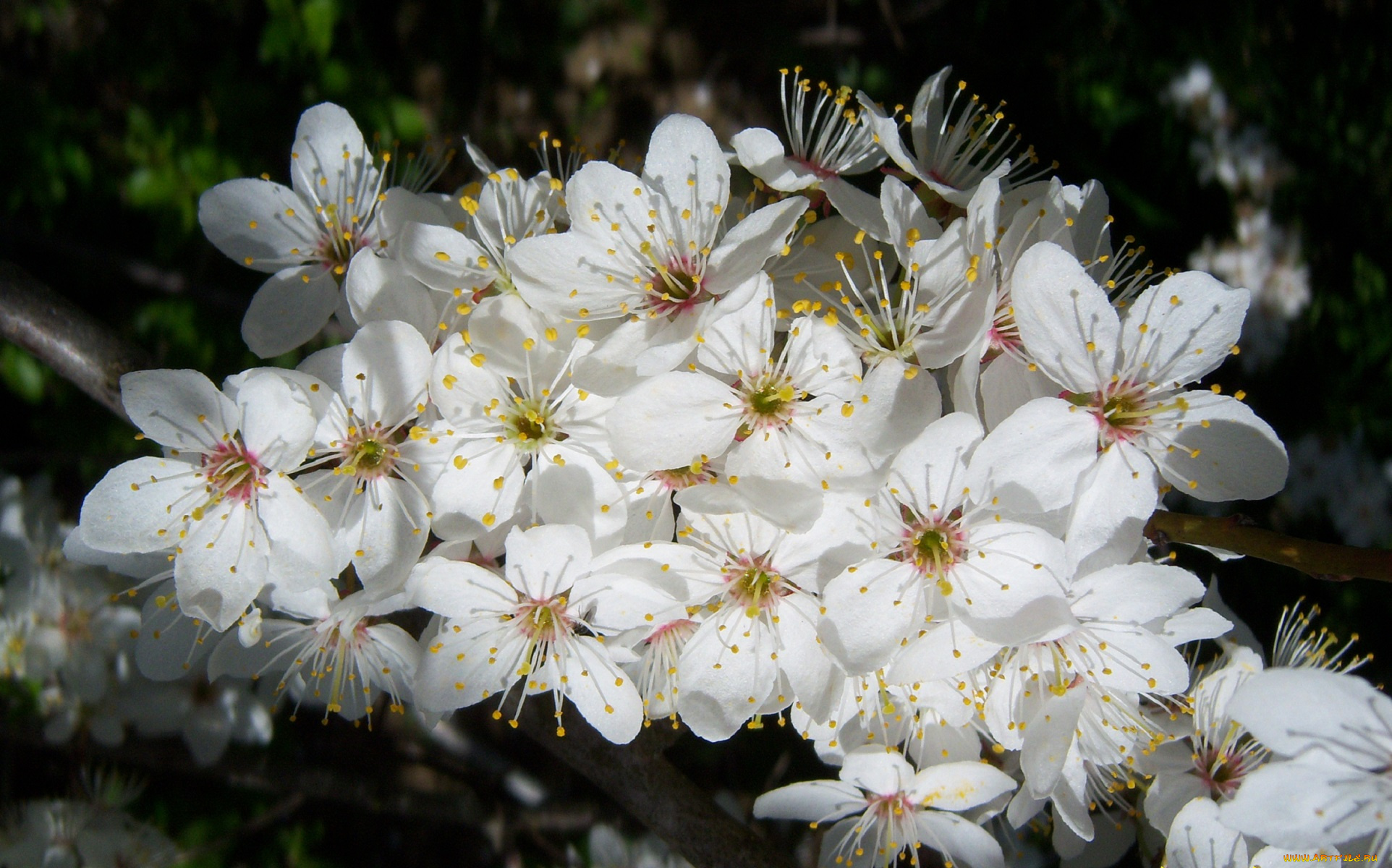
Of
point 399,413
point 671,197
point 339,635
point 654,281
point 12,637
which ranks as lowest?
point 12,637

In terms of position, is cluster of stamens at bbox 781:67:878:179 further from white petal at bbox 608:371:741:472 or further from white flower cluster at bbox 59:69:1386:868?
white petal at bbox 608:371:741:472

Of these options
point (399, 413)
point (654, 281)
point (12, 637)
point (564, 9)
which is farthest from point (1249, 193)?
point (12, 637)


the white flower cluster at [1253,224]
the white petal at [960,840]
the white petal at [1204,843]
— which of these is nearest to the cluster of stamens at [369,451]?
the white petal at [960,840]

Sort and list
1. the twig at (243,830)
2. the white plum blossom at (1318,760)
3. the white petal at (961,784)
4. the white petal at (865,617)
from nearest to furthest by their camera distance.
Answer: the white plum blossom at (1318,760) → the white petal at (865,617) → the white petal at (961,784) → the twig at (243,830)

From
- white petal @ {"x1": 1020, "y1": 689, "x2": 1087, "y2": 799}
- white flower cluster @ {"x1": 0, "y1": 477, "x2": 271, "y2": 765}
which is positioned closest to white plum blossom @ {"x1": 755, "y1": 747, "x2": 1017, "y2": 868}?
white petal @ {"x1": 1020, "y1": 689, "x2": 1087, "y2": 799}

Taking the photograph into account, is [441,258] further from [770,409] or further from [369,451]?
[770,409]

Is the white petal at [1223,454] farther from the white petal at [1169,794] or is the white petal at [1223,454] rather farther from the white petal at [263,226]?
the white petal at [263,226]

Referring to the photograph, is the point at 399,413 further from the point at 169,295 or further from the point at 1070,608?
the point at 169,295
